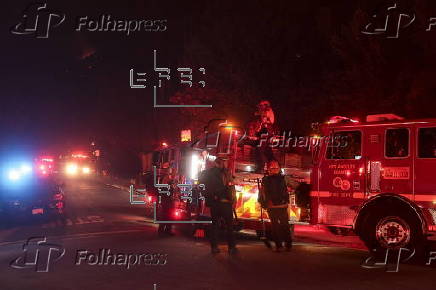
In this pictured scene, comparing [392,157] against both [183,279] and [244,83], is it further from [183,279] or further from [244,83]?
[244,83]

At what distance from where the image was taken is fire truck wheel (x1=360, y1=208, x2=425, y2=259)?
30.6 ft

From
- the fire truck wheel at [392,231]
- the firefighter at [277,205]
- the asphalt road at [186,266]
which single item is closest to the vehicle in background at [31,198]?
the asphalt road at [186,266]

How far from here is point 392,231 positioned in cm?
958

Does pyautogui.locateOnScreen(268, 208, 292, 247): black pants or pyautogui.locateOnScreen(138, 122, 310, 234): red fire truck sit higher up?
pyautogui.locateOnScreen(138, 122, 310, 234): red fire truck

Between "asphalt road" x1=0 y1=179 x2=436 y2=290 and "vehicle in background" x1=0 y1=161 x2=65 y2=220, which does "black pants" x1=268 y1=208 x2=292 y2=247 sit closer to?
"asphalt road" x1=0 y1=179 x2=436 y2=290

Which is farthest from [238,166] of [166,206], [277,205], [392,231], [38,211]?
[38,211]

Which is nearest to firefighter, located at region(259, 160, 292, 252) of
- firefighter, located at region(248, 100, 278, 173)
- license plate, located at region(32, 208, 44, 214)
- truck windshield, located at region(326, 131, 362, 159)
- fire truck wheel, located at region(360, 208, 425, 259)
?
truck windshield, located at region(326, 131, 362, 159)

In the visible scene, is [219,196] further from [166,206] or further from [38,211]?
[38,211]

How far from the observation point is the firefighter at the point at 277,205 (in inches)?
407

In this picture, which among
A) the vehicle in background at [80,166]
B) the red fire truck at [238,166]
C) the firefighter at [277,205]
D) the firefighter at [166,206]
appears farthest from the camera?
the vehicle in background at [80,166]

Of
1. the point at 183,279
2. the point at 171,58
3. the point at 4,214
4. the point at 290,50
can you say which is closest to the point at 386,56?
the point at 290,50

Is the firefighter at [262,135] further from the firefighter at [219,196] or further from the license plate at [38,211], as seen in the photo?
the license plate at [38,211]

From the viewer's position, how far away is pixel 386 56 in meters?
17.0

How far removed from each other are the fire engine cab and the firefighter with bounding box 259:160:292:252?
55 cm
